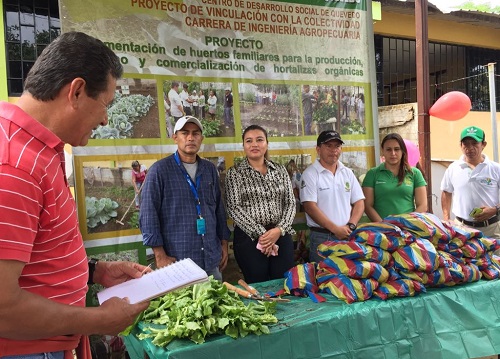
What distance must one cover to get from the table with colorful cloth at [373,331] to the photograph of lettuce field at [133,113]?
4.97 ft

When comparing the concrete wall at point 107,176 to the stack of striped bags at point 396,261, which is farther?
the concrete wall at point 107,176

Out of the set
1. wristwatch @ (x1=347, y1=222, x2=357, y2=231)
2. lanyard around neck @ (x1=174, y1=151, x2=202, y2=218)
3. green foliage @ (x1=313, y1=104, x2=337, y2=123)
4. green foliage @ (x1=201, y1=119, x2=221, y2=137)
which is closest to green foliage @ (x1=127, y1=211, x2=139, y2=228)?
lanyard around neck @ (x1=174, y1=151, x2=202, y2=218)

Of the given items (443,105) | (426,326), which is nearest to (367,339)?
(426,326)

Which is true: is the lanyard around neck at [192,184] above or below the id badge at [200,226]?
above

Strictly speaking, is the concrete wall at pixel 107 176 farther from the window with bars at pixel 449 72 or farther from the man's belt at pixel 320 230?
the window with bars at pixel 449 72

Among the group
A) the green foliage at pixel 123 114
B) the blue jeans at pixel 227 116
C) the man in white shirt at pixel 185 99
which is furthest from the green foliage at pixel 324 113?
the green foliage at pixel 123 114

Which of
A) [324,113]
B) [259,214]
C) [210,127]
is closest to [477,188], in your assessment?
[324,113]

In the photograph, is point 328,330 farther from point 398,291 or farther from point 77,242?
point 77,242

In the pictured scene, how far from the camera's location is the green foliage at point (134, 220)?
329cm

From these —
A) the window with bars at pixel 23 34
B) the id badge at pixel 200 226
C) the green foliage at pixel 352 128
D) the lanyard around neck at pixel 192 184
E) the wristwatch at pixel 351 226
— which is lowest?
the wristwatch at pixel 351 226

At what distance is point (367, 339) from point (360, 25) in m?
3.15

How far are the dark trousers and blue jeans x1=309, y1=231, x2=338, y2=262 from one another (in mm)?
403

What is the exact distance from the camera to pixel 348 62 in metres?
4.21

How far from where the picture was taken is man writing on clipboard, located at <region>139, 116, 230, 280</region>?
2.96 meters
